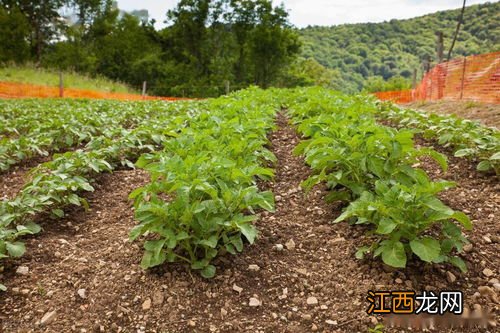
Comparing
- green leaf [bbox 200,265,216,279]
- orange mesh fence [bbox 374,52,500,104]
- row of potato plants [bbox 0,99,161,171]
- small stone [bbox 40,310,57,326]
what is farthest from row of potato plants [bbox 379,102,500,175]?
row of potato plants [bbox 0,99,161,171]

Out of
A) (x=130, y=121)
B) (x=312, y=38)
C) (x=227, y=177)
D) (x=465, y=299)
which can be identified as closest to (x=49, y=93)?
(x=130, y=121)

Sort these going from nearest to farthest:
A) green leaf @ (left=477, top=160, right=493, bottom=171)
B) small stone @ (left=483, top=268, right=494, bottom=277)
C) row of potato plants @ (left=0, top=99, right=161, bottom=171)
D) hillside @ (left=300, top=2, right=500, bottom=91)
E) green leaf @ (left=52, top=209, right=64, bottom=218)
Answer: small stone @ (left=483, top=268, right=494, bottom=277)
green leaf @ (left=52, top=209, right=64, bottom=218)
green leaf @ (left=477, top=160, right=493, bottom=171)
row of potato plants @ (left=0, top=99, right=161, bottom=171)
hillside @ (left=300, top=2, right=500, bottom=91)

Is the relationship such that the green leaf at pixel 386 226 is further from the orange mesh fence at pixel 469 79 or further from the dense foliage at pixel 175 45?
the dense foliage at pixel 175 45

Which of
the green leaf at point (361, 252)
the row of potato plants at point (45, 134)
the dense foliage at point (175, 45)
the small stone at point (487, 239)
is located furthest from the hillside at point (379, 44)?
the green leaf at point (361, 252)

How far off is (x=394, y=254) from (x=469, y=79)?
982 cm

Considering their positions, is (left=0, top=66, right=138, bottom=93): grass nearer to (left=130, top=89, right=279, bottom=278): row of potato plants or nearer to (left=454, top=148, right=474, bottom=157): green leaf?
(left=130, top=89, right=279, bottom=278): row of potato plants

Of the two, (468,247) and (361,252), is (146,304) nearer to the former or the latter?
(361,252)

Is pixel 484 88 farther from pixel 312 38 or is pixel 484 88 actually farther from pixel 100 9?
pixel 312 38

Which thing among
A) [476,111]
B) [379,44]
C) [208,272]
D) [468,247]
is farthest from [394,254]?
[379,44]

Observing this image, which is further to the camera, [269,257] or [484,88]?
[484,88]

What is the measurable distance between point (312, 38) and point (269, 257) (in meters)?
80.7

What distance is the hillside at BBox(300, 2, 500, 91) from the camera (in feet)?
221

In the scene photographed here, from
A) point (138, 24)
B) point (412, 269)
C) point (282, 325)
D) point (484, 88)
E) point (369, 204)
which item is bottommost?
point (282, 325)

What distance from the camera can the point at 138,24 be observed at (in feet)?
133
